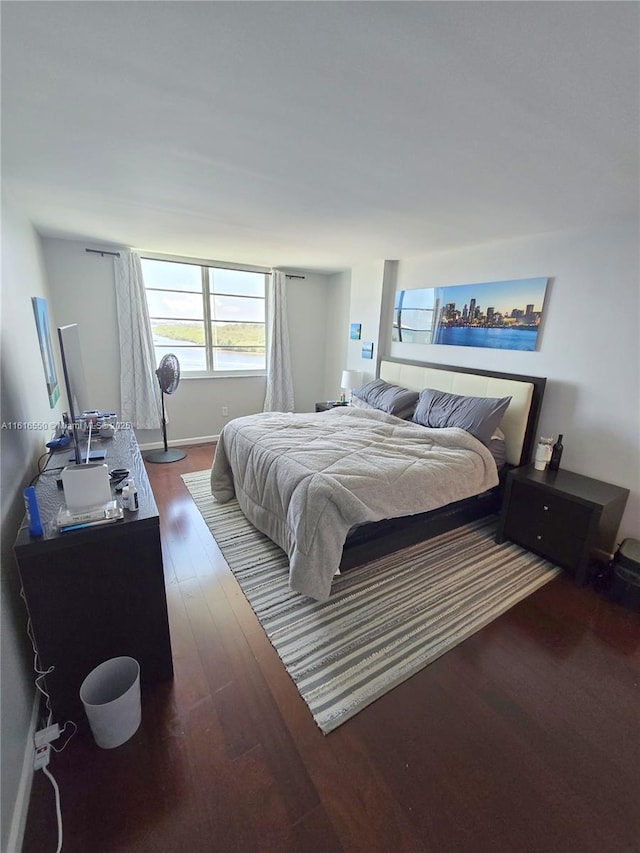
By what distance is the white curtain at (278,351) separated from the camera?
4.74 metres

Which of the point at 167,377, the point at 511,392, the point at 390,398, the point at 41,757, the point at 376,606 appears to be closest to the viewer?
the point at 41,757

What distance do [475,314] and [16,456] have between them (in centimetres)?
341

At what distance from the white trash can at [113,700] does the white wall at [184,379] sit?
3.36 metres

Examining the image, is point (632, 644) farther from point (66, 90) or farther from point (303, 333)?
point (303, 333)

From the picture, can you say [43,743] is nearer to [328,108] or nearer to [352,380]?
[328,108]

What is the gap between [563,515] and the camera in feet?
7.48

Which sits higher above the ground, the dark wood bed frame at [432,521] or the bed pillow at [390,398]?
the bed pillow at [390,398]

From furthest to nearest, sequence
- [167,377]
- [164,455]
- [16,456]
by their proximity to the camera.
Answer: [164,455]
[167,377]
[16,456]

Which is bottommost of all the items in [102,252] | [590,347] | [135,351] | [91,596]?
[91,596]

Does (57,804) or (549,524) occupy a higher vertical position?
(549,524)

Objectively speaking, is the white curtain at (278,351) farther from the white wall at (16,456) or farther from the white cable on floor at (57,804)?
the white cable on floor at (57,804)

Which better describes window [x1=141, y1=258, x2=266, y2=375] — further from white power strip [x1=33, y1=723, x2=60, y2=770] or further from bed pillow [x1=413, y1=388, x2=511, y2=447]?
white power strip [x1=33, y1=723, x2=60, y2=770]

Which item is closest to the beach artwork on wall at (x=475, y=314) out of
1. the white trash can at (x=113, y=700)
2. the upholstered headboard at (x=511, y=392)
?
the upholstered headboard at (x=511, y=392)

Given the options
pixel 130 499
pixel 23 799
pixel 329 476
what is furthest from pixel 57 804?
pixel 329 476
